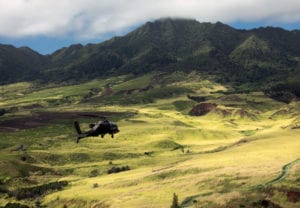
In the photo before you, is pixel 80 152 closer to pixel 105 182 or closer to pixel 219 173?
pixel 105 182

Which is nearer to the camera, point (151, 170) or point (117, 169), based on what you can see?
point (151, 170)

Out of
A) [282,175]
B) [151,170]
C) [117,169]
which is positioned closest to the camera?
[282,175]

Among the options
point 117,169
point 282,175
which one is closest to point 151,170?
point 117,169

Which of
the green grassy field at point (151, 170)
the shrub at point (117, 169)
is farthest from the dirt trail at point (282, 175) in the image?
the shrub at point (117, 169)

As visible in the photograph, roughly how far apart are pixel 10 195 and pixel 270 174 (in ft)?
190

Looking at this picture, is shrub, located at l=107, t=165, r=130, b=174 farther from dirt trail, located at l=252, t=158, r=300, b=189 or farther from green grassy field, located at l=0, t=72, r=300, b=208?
dirt trail, located at l=252, t=158, r=300, b=189

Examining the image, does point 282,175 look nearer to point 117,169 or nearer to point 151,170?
point 151,170

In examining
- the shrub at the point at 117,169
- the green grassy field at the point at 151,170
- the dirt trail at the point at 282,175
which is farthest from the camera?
the shrub at the point at 117,169

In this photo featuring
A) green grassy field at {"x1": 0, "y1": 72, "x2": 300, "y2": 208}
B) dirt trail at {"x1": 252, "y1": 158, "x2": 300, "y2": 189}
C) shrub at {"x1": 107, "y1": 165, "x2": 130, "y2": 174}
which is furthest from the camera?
shrub at {"x1": 107, "y1": 165, "x2": 130, "y2": 174}

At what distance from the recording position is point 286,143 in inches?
4845

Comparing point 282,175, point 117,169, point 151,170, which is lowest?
point 117,169

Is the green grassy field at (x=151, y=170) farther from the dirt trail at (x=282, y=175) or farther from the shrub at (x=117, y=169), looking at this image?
the shrub at (x=117, y=169)

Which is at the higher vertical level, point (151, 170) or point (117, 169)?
point (151, 170)

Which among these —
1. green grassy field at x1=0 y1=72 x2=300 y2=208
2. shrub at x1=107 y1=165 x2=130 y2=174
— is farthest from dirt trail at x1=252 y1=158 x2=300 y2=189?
shrub at x1=107 y1=165 x2=130 y2=174
